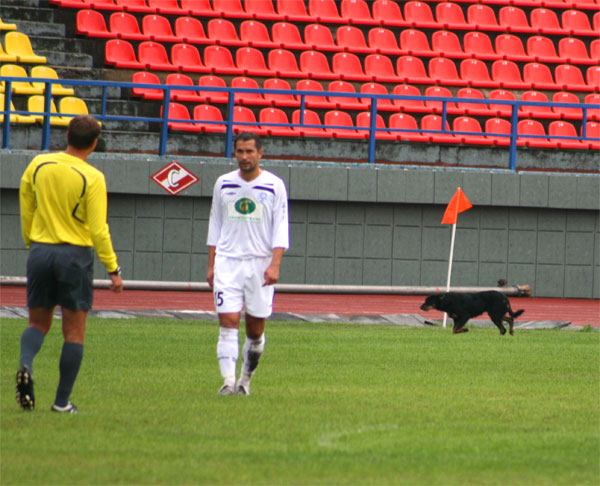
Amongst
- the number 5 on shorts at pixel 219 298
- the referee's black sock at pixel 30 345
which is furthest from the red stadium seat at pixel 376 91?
the referee's black sock at pixel 30 345

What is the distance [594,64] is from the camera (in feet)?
83.9

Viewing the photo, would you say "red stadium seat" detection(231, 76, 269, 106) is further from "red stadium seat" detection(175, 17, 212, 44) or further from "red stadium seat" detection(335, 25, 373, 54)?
"red stadium seat" detection(335, 25, 373, 54)

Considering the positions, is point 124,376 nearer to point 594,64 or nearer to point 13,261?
point 13,261

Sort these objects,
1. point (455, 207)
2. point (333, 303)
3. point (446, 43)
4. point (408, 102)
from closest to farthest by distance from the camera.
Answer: point (455, 207) < point (333, 303) < point (408, 102) < point (446, 43)

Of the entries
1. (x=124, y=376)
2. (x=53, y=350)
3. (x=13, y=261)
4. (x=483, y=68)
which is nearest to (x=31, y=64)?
(x=13, y=261)

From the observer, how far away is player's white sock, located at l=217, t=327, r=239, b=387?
799cm

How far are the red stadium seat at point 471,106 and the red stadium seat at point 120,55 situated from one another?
22.1ft

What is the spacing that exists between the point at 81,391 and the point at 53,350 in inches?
118

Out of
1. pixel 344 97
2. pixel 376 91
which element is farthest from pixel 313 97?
pixel 376 91

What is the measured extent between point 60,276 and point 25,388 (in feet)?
2.33

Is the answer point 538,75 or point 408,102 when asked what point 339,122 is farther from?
point 538,75

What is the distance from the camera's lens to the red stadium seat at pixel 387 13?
25344mm

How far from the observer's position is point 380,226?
21.0m

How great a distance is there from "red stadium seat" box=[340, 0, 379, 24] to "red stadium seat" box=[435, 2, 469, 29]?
5.39 ft
